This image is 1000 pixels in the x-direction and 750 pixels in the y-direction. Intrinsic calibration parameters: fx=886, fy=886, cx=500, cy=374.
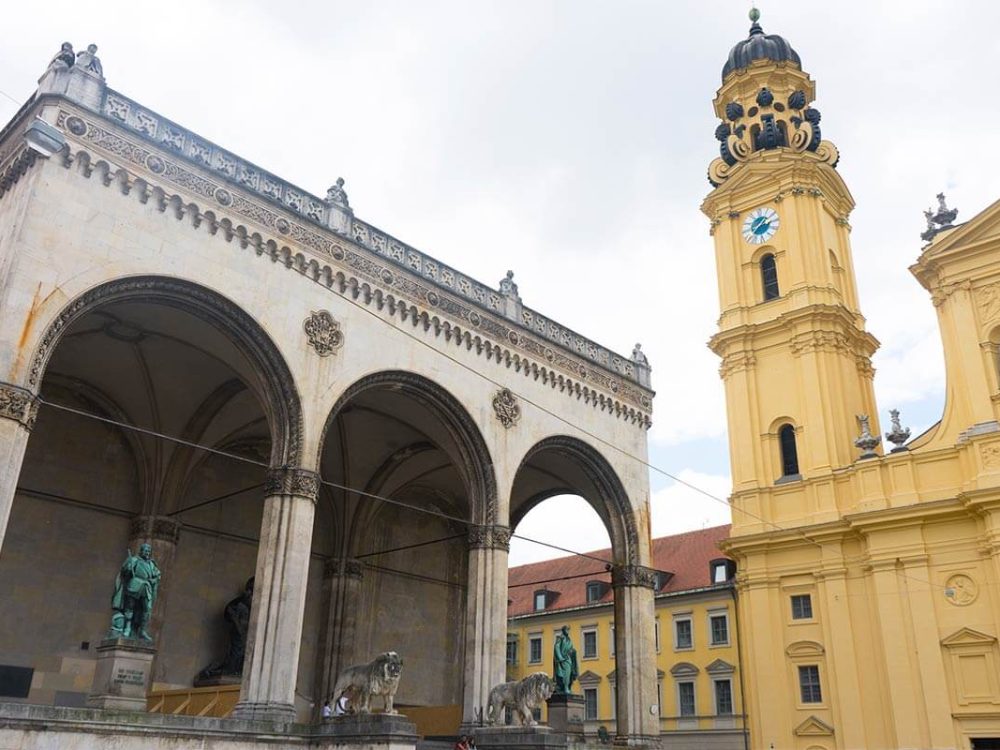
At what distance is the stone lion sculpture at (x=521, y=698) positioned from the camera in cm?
1659

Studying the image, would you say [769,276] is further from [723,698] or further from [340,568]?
[340,568]

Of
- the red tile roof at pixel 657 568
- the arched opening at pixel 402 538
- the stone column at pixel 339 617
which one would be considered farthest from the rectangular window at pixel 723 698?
the stone column at pixel 339 617

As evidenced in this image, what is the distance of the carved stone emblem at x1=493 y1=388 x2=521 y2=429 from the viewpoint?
20.5 metres

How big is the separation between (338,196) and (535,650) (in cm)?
3337

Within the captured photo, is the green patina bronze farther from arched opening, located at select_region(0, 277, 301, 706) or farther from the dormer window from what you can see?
the dormer window

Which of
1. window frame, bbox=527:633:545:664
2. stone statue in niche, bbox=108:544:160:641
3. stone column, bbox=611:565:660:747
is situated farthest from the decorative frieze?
window frame, bbox=527:633:545:664

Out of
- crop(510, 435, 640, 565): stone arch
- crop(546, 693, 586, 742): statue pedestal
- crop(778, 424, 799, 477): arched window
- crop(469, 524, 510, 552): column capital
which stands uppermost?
crop(778, 424, 799, 477): arched window

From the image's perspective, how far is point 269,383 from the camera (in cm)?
1638

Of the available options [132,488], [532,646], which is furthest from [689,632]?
[132,488]

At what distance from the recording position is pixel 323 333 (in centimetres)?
1720

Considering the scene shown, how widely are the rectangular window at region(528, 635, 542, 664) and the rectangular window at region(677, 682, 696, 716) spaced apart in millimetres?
8718

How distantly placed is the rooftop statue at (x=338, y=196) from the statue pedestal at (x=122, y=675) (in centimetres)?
928

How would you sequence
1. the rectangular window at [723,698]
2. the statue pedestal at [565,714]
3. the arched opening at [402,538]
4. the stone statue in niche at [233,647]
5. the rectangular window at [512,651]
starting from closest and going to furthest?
the statue pedestal at [565,714]
the stone statue in niche at [233,647]
the arched opening at [402,538]
the rectangular window at [723,698]
the rectangular window at [512,651]

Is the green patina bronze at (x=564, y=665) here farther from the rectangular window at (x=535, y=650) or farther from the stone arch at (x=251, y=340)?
the rectangular window at (x=535, y=650)
